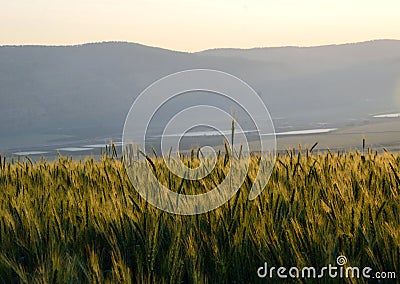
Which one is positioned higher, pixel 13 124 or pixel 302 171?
pixel 13 124

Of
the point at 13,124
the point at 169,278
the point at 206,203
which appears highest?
the point at 13,124

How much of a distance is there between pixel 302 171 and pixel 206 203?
0.93 meters

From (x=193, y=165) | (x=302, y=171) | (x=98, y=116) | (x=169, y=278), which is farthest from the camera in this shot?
(x=98, y=116)

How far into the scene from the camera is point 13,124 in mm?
169625

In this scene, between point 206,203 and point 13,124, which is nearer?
point 206,203

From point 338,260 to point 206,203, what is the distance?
0.76 metres

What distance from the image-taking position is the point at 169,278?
1.95 meters

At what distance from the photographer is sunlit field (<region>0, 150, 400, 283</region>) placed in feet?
6.25

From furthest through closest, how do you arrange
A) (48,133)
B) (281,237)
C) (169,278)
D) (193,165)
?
(48,133), (193,165), (281,237), (169,278)

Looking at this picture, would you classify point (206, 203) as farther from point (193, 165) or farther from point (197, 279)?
point (193, 165)

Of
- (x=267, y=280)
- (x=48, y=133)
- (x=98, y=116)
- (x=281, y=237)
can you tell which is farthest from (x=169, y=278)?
(x=98, y=116)

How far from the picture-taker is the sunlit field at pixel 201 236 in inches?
75.0

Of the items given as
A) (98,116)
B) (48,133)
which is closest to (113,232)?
(48,133)

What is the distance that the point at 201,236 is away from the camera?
2.22 meters
